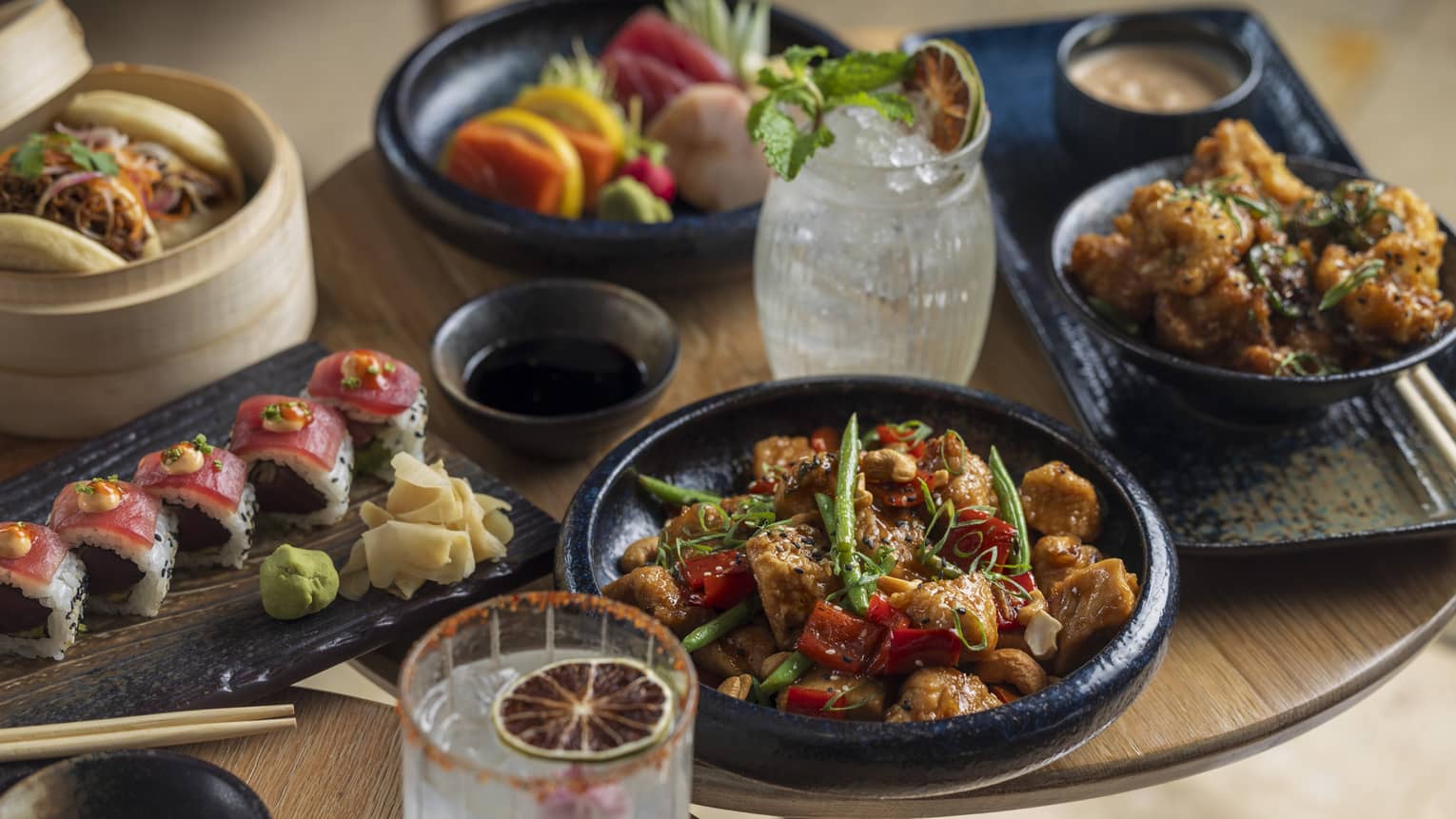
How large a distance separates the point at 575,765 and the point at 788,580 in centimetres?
55

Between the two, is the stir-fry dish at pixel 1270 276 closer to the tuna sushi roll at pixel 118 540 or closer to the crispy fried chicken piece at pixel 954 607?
the crispy fried chicken piece at pixel 954 607

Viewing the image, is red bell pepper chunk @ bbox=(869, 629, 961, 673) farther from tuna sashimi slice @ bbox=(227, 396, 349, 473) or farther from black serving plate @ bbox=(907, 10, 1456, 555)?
tuna sashimi slice @ bbox=(227, 396, 349, 473)

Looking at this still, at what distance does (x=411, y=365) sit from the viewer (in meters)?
2.81

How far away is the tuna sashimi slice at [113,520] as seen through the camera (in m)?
2.05

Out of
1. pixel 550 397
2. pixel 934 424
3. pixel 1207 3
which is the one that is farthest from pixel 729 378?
pixel 1207 3

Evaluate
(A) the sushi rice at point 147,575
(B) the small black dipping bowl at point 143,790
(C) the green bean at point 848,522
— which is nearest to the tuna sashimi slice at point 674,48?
(C) the green bean at point 848,522

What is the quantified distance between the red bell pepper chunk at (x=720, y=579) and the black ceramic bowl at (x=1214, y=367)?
0.87m

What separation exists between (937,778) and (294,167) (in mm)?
1795

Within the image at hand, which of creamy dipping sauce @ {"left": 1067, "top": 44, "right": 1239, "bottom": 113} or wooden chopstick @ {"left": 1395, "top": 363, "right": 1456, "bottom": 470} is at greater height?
creamy dipping sauce @ {"left": 1067, "top": 44, "right": 1239, "bottom": 113}

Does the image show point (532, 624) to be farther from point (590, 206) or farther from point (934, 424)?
point (590, 206)

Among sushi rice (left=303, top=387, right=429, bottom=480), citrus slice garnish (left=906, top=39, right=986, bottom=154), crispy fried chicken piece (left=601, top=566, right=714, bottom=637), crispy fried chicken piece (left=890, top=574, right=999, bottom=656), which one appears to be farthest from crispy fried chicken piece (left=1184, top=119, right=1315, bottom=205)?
sushi rice (left=303, top=387, right=429, bottom=480)

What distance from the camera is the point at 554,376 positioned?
268 centimetres

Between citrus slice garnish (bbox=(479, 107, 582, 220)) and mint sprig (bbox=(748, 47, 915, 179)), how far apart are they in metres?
0.81

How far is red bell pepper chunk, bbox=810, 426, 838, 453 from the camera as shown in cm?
233
